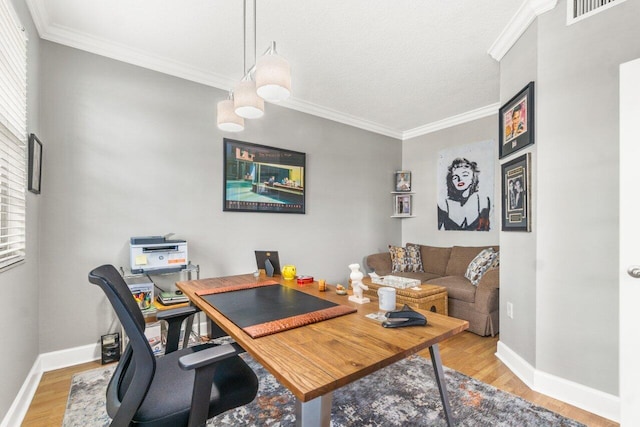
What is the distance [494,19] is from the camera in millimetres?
2219

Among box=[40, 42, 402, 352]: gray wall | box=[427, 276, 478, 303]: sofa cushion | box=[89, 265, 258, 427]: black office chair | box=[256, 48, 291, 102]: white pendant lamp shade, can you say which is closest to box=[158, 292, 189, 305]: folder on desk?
box=[40, 42, 402, 352]: gray wall

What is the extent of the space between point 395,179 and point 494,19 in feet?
8.94

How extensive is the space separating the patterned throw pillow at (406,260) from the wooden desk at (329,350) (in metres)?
2.78

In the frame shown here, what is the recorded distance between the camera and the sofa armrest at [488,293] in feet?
9.66

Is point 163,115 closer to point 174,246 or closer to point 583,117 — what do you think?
point 174,246

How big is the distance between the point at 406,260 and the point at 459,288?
105 cm

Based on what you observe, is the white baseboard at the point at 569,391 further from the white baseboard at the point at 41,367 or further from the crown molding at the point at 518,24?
the white baseboard at the point at 41,367

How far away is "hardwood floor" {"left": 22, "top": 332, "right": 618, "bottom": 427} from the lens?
5.68 feet

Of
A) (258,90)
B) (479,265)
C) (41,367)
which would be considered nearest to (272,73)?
(258,90)

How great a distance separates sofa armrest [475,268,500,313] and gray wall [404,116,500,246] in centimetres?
82

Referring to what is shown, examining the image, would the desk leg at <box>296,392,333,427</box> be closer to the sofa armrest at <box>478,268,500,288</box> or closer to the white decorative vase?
the white decorative vase

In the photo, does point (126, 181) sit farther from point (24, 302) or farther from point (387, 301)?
point (387, 301)

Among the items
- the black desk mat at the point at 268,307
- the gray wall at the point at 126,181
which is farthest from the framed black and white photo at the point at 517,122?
the gray wall at the point at 126,181

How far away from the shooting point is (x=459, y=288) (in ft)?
10.5
